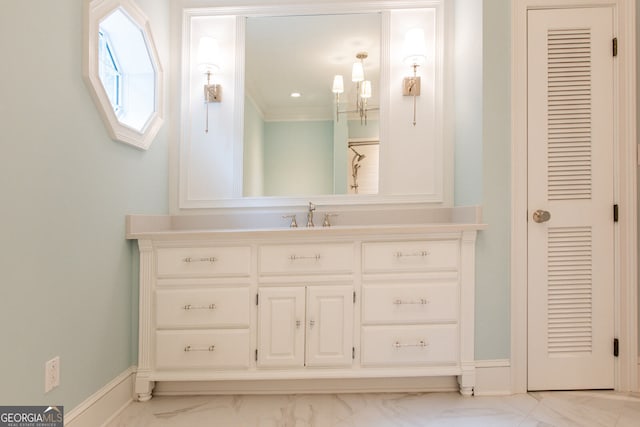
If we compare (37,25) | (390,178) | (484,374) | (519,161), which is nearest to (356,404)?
(484,374)

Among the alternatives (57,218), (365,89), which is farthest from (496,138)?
(57,218)

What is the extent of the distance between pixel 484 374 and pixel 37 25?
2.59m

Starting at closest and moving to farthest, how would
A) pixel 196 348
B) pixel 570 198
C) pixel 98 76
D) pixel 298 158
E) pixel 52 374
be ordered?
pixel 52 374, pixel 98 76, pixel 196 348, pixel 570 198, pixel 298 158

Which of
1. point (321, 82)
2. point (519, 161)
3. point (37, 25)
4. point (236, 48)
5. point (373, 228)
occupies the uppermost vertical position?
point (236, 48)

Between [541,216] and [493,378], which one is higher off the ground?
[541,216]

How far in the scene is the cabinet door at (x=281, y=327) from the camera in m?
1.91

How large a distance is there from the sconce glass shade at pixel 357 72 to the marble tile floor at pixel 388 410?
1998mm

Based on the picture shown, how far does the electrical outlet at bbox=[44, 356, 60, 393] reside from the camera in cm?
134

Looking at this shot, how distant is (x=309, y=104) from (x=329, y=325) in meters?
1.48

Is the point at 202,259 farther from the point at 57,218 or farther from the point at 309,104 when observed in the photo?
the point at 309,104

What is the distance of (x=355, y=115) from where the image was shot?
2.46 metres

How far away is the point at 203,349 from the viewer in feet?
6.25

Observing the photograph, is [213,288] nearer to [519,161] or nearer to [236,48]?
[236,48]

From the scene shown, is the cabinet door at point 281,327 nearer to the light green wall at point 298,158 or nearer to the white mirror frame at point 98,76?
the light green wall at point 298,158
